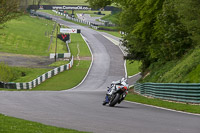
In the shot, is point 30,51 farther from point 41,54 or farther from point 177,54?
point 177,54

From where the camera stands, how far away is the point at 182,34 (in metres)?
31.3

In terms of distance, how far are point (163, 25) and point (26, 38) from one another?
59.1 meters

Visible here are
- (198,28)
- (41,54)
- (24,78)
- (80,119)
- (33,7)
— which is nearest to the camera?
(80,119)

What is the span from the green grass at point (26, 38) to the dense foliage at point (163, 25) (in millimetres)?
36807

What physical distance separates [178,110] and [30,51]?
194 ft

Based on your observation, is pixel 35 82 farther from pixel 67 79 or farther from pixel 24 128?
pixel 24 128

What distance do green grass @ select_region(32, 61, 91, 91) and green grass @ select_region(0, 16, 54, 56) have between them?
13298 mm

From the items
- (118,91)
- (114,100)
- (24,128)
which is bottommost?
(114,100)

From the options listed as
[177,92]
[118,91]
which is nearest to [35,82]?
[177,92]

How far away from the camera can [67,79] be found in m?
51.5

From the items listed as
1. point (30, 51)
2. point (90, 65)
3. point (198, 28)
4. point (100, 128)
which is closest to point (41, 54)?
point (30, 51)

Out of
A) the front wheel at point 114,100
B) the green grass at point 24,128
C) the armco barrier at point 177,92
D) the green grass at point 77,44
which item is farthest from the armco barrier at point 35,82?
the green grass at point 24,128

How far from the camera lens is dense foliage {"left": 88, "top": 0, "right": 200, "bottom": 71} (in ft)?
87.4

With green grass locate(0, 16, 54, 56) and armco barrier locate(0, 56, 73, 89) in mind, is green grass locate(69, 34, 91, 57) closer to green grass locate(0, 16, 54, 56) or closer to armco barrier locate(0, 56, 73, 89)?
green grass locate(0, 16, 54, 56)
